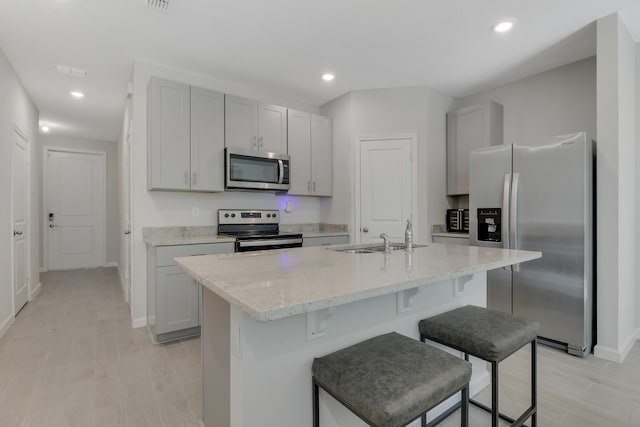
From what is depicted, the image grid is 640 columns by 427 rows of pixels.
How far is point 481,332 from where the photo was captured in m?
1.43

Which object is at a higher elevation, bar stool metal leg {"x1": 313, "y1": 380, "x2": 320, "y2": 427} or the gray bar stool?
the gray bar stool

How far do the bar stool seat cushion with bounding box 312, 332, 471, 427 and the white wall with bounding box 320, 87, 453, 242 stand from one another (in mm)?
2822

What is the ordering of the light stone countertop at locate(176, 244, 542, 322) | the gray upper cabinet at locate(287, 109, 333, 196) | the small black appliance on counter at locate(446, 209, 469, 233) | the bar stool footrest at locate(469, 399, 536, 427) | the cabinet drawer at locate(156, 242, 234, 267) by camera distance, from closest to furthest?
1. the light stone countertop at locate(176, 244, 542, 322)
2. the bar stool footrest at locate(469, 399, 536, 427)
3. the cabinet drawer at locate(156, 242, 234, 267)
4. the small black appliance on counter at locate(446, 209, 469, 233)
5. the gray upper cabinet at locate(287, 109, 333, 196)

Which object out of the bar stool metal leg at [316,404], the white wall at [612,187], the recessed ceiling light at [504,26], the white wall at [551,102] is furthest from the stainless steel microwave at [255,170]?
the white wall at [612,187]

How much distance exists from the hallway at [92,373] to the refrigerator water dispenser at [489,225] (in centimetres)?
279

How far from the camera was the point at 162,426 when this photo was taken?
5.73ft

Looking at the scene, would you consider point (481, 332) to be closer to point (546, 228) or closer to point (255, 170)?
point (546, 228)

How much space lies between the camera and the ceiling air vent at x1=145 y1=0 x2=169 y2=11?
2.30m

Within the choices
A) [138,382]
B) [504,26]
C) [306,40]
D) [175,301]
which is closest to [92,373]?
[138,382]

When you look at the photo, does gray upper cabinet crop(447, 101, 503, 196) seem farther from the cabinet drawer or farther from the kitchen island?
the cabinet drawer

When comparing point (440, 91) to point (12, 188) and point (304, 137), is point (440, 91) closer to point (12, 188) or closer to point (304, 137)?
point (304, 137)

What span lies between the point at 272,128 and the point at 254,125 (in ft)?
0.76

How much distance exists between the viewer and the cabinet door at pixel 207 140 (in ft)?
10.6

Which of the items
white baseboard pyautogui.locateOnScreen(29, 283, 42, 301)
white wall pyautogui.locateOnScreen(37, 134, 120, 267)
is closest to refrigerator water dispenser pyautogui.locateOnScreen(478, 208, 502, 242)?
white baseboard pyautogui.locateOnScreen(29, 283, 42, 301)
